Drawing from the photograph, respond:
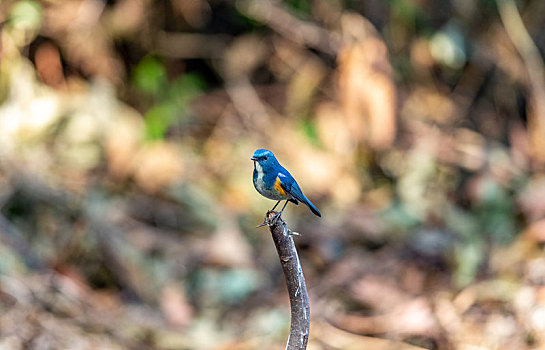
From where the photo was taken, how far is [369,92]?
19.7 ft

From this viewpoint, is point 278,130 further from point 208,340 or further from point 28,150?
point 208,340

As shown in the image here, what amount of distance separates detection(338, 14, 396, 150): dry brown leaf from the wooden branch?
401 centimetres

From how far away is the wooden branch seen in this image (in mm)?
2113

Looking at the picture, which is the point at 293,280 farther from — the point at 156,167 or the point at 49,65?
the point at 49,65

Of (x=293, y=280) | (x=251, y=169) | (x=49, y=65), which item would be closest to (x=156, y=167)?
(x=251, y=169)

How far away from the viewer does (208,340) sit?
423 centimetres

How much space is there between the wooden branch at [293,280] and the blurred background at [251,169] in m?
2.03

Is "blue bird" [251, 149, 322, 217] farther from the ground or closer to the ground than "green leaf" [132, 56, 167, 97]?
closer to the ground

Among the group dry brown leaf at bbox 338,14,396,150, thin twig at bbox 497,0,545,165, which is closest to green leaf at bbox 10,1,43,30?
dry brown leaf at bbox 338,14,396,150

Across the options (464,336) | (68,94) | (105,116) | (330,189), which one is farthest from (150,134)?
(464,336)

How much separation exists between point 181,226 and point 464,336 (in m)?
2.57

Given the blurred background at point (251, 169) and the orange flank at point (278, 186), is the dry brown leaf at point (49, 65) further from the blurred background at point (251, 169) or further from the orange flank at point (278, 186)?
the orange flank at point (278, 186)

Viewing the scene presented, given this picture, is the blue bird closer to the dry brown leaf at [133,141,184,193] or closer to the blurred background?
the blurred background

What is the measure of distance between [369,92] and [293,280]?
4.09 meters
